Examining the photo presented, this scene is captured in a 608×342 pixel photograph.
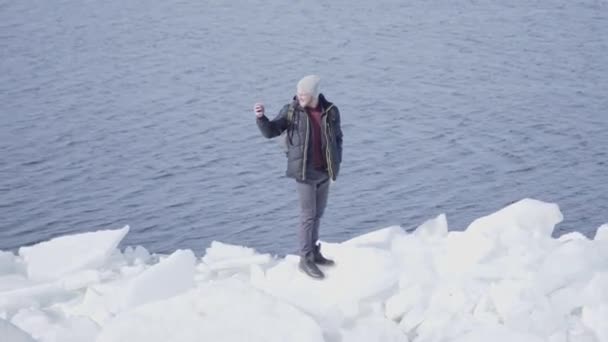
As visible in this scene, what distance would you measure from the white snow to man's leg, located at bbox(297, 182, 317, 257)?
1.18 ft

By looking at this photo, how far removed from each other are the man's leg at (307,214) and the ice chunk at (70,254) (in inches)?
111

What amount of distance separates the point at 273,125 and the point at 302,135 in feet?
0.95

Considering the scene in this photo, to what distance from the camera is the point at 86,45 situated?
31797 mm

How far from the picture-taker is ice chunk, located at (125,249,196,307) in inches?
404

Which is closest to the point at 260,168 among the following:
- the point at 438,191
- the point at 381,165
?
the point at 381,165

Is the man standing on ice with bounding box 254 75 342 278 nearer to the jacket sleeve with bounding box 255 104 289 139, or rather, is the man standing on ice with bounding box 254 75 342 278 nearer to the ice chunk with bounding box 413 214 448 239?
the jacket sleeve with bounding box 255 104 289 139

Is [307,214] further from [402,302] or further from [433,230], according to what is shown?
[433,230]

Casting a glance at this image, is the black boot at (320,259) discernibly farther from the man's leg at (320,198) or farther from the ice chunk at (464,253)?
the ice chunk at (464,253)

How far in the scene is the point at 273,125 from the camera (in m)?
9.72

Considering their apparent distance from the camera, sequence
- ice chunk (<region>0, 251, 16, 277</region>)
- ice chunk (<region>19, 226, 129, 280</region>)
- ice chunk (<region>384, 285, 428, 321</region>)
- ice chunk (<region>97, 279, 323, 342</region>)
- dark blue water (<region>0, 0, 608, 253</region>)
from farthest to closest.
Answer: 1. dark blue water (<region>0, 0, 608, 253</region>)
2. ice chunk (<region>0, 251, 16, 277</region>)
3. ice chunk (<region>19, 226, 129, 280</region>)
4. ice chunk (<region>384, 285, 428, 321</region>)
5. ice chunk (<region>97, 279, 323, 342</region>)

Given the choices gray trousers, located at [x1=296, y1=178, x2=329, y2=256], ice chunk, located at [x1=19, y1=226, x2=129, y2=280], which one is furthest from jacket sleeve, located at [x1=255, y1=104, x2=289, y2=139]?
ice chunk, located at [x1=19, y1=226, x2=129, y2=280]

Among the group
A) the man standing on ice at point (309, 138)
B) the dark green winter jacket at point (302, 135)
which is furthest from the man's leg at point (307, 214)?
the dark green winter jacket at point (302, 135)

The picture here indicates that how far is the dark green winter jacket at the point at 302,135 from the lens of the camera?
32.0ft

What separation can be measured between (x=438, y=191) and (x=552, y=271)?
9.46 meters
